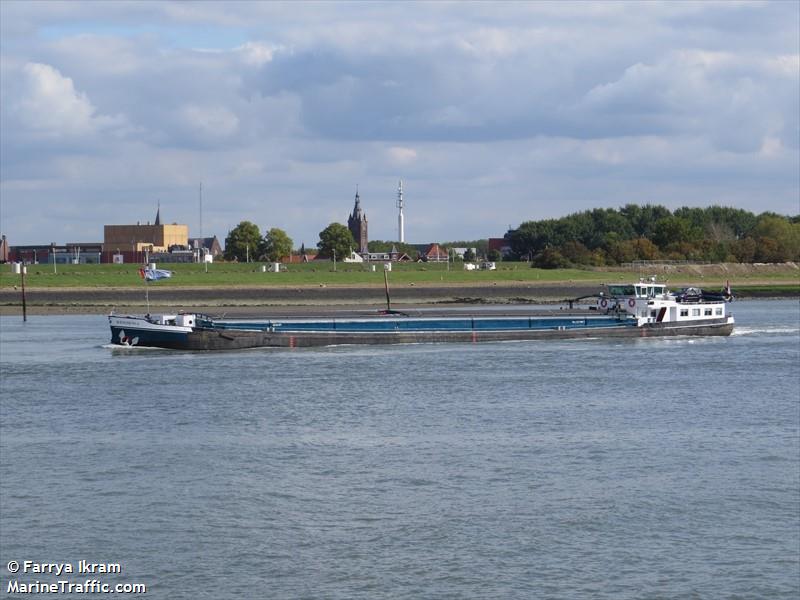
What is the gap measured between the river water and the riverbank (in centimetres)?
6044

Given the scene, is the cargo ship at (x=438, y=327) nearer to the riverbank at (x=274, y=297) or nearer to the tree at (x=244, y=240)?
the riverbank at (x=274, y=297)

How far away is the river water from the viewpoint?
25.8 metres

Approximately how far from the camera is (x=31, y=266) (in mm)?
173000

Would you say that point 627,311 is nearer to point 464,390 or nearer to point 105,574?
point 464,390

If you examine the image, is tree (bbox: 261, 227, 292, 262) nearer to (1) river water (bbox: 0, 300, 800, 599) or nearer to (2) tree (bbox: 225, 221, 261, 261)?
(2) tree (bbox: 225, 221, 261, 261)

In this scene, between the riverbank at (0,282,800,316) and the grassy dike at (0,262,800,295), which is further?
the grassy dike at (0,262,800,295)

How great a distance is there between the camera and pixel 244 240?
189 metres

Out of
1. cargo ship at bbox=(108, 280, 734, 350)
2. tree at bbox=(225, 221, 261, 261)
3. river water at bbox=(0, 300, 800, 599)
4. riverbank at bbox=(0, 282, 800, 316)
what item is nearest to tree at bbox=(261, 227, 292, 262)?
tree at bbox=(225, 221, 261, 261)

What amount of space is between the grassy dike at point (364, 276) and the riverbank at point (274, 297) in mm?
3748

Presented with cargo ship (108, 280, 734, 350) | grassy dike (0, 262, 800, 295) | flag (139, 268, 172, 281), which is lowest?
cargo ship (108, 280, 734, 350)

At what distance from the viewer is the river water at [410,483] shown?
84.6ft

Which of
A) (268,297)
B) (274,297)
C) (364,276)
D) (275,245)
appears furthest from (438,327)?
(275,245)

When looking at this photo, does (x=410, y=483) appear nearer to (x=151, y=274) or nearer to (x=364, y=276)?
(x=151, y=274)

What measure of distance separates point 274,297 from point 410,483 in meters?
94.6
